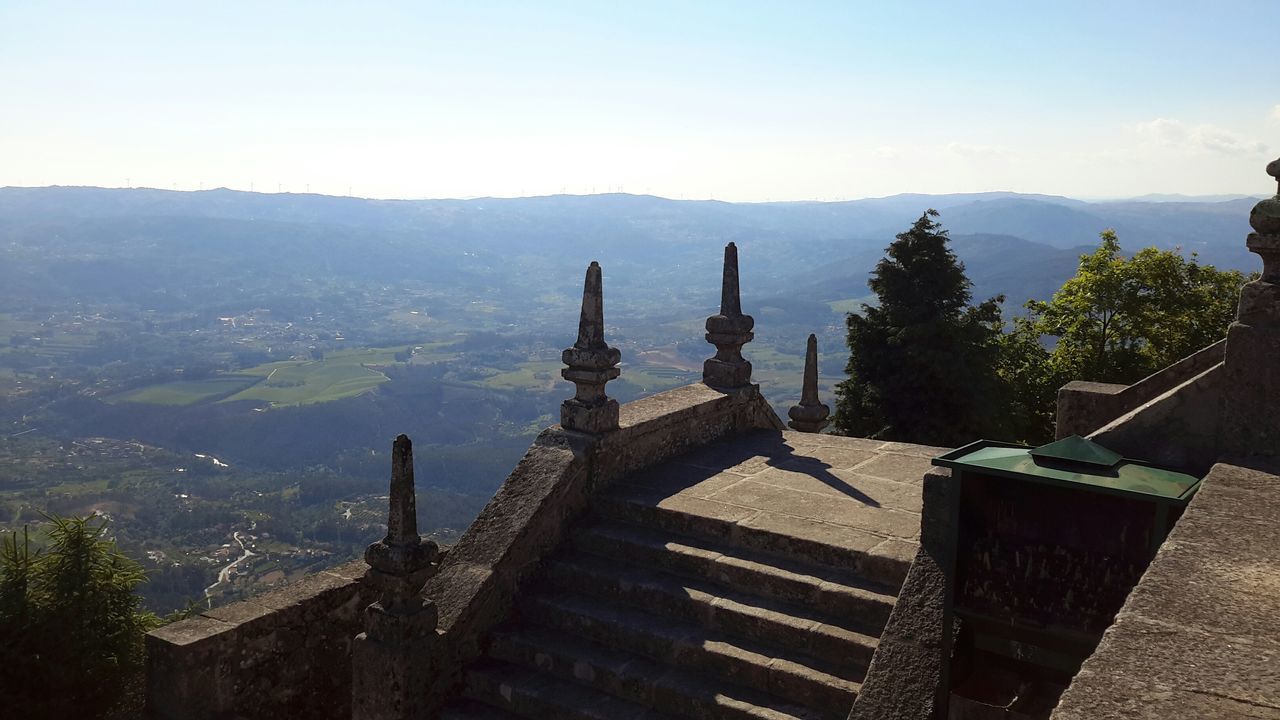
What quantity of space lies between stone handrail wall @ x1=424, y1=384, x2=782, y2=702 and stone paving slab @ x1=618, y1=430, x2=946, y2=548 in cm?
33

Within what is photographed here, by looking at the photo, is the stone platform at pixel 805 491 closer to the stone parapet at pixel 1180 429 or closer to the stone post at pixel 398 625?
the stone parapet at pixel 1180 429

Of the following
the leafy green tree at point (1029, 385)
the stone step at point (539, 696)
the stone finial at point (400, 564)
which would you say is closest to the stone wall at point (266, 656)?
the stone finial at point (400, 564)

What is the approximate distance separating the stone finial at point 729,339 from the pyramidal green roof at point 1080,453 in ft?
19.6

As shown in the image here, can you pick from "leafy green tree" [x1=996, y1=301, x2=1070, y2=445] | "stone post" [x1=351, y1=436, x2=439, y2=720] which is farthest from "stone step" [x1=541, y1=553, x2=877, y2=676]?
"leafy green tree" [x1=996, y1=301, x2=1070, y2=445]

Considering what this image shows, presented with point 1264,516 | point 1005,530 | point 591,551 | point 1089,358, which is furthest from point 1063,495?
point 1089,358

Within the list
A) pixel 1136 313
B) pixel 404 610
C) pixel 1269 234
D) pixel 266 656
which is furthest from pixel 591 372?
pixel 1136 313

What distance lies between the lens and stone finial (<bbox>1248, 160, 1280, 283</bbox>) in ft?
15.2

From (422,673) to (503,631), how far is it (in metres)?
0.79

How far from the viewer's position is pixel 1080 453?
15.0 feet

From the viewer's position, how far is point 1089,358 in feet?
104

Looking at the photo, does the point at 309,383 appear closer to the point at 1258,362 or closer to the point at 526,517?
the point at 526,517

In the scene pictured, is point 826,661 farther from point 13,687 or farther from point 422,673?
point 13,687

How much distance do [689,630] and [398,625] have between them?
210cm

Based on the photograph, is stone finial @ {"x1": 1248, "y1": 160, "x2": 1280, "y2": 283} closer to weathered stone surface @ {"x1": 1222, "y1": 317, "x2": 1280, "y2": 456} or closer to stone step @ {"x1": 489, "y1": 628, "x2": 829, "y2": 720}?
weathered stone surface @ {"x1": 1222, "y1": 317, "x2": 1280, "y2": 456}
